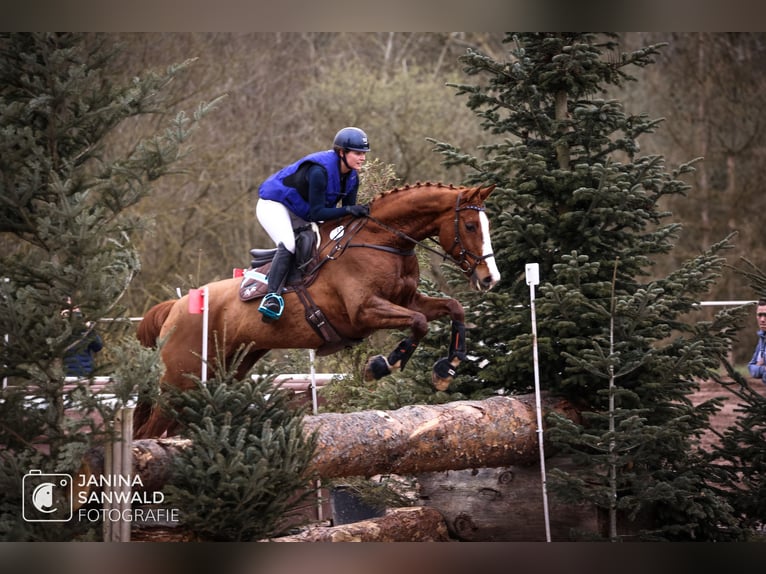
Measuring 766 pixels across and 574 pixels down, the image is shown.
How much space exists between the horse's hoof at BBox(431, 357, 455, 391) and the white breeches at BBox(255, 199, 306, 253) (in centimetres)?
112

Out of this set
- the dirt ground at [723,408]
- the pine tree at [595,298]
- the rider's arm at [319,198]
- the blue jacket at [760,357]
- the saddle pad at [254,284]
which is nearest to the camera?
the pine tree at [595,298]

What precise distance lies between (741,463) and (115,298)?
378 centimetres

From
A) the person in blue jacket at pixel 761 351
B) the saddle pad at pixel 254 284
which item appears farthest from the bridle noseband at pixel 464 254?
the person in blue jacket at pixel 761 351

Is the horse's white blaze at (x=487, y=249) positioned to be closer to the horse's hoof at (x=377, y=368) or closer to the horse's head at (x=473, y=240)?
the horse's head at (x=473, y=240)

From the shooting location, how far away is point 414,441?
5406 mm

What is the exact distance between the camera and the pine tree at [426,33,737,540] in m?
5.63

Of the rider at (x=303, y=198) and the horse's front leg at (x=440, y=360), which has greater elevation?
the rider at (x=303, y=198)

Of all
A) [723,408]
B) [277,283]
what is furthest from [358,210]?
[723,408]

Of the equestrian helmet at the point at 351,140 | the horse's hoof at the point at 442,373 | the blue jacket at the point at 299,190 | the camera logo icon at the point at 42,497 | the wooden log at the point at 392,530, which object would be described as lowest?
the wooden log at the point at 392,530

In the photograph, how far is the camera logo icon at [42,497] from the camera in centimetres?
441

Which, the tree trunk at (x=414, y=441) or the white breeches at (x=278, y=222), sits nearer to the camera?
the tree trunk at (x=414, y=441)

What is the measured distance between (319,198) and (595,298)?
174 cm

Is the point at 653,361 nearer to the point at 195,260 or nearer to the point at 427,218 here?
the point at 427,218
